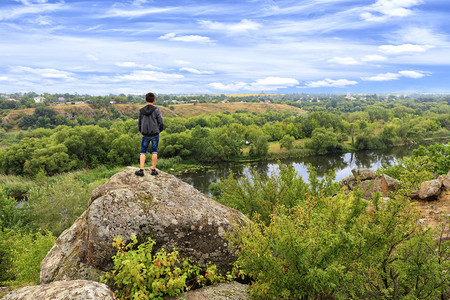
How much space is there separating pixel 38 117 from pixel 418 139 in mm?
146155

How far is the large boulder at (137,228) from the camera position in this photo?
7211 mm

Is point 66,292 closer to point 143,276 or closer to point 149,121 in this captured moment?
point 143,276

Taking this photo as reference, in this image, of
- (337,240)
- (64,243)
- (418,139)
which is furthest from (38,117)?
(418,139)

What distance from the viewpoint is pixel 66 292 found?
4.95 metres

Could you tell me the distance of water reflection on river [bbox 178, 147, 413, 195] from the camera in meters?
58.9

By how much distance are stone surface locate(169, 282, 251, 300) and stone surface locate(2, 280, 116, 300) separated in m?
2.04

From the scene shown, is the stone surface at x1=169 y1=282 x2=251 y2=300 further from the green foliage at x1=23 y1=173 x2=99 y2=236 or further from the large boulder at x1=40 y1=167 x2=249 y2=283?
the green foliage at x1=23 y1=173 x2=99 y2=236

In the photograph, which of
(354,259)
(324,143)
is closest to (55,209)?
(354,259)

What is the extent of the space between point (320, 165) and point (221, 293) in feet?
213

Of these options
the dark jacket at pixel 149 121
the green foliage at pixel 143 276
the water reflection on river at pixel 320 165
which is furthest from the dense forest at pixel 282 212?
the dark jacket at pixel 149 121

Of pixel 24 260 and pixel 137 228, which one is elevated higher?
pixel 137 228

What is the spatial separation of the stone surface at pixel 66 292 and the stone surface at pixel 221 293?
2038mm

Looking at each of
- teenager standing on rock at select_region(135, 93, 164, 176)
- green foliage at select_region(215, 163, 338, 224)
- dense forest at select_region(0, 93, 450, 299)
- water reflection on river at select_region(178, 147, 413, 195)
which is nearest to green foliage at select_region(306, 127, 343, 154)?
dense forest at select_region(0, 93, 450, 299)

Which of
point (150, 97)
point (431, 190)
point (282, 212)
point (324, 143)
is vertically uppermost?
point (150, 97)
